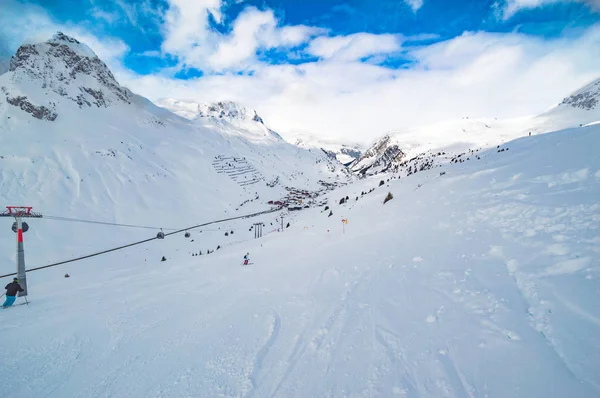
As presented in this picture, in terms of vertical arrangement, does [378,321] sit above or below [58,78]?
below

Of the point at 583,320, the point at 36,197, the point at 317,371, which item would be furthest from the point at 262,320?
the point at 36,197

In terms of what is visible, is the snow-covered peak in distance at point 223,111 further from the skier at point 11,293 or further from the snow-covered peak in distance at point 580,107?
the skier at point 11,293

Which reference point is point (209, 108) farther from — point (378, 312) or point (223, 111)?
point (378, 312)

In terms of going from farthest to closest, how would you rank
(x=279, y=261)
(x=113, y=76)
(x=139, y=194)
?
(x=113, y=76) < (x=139, y=194) < (x=279, y=261)

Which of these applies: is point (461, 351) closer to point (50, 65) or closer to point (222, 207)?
point (222, 207)

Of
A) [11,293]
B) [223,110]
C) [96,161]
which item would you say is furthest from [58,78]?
[223,110]

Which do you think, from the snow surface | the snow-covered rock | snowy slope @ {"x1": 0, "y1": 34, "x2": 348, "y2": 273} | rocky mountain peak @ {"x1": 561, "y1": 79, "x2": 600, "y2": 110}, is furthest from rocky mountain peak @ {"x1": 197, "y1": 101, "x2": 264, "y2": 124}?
rocky mountain peak @ {"x1": 561, "y1": 79, "x2": 600, "y2": 110}
